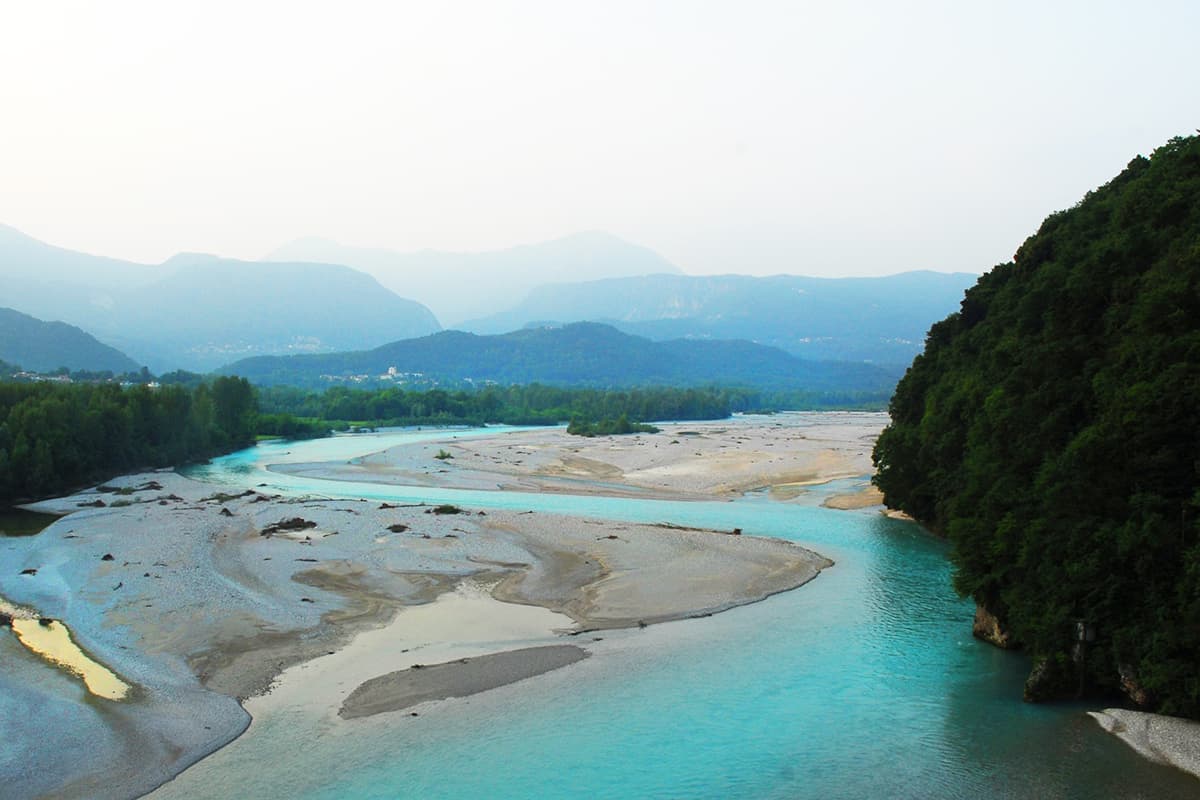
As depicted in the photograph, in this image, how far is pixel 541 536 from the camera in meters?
40.4

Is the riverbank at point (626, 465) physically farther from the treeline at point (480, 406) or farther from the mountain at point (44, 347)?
the mountain at point (44, 347)

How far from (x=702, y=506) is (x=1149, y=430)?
34.6 metres

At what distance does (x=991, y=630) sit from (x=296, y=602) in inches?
827

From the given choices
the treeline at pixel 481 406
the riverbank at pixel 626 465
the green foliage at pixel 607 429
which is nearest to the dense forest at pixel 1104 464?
the riverbank at pixel 626 465

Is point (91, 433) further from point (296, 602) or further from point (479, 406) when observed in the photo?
point (479, 406)

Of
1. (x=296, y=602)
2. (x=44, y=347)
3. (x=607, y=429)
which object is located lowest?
(x=296, y=602)

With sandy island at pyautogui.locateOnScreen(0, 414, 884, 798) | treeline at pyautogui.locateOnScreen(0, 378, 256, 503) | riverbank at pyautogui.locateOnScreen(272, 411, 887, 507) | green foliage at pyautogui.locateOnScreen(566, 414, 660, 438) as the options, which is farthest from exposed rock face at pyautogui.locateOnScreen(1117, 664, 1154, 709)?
green foliage at pyautogui.locateOnScreen(566, 414, 660, 438)

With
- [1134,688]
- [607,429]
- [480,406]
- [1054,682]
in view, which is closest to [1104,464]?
[1134,688]

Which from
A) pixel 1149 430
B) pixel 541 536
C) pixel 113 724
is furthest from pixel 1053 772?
pixel 541 536

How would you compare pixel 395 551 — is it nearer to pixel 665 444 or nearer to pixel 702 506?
pixel 702 506

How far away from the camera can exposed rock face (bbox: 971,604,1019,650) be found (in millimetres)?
23547

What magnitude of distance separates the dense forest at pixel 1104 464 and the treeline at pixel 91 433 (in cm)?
5324

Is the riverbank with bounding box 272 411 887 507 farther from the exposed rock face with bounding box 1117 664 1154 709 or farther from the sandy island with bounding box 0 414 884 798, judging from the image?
the exposed rock face with bounding box 1117 664 1154 709

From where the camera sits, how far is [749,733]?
18250 mm
